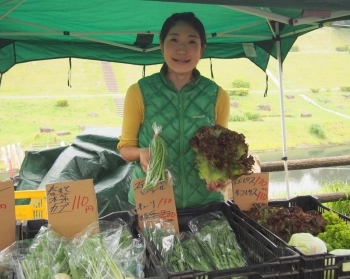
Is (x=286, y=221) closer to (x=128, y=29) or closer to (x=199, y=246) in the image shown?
(x=199, y=246)

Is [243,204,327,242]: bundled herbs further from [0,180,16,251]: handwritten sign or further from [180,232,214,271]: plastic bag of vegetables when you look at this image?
[0,180,16,251]: handwritten sign

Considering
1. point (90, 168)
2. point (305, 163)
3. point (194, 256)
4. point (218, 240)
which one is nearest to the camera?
point (194, 256)

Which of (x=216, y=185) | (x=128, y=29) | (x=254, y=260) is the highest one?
(x=128, y=29)

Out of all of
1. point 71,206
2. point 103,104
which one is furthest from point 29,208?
point 103,104

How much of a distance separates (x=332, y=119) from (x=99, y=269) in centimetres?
1541

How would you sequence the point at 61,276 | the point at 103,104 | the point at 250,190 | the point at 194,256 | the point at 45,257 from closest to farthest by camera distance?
the point at 61,276, the point at 45,257, the point at 194,256, the point at 250,190, the point at 103,104

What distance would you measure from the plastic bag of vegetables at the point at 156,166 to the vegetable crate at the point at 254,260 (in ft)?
0.98

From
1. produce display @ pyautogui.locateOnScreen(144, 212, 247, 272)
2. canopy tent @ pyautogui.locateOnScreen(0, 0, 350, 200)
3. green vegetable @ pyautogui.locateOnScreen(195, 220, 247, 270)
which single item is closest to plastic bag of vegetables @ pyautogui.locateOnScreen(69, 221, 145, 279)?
produce display @ pyautogui.locateOnScreen(144, 212, 247, 272)

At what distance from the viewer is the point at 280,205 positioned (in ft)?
7.89

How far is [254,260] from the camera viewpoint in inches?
71.4

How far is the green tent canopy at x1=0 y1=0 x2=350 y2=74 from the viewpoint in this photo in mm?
2947

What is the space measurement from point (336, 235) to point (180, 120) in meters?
1.04

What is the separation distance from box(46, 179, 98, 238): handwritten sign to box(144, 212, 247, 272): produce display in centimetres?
32

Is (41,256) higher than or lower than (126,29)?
lower
